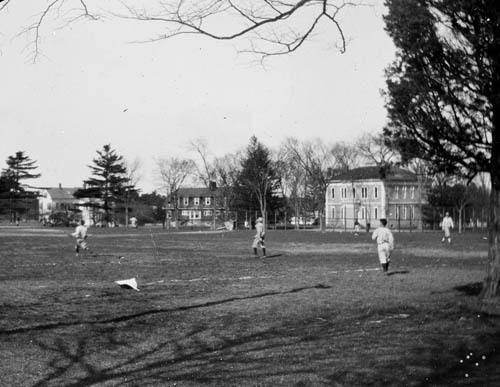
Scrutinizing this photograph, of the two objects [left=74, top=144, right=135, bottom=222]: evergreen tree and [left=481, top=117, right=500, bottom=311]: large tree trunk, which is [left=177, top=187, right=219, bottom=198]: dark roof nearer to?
[left=74, top=144, right=135, bottom=222]: evergreen tree

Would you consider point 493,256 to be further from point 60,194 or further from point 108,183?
point 60,194

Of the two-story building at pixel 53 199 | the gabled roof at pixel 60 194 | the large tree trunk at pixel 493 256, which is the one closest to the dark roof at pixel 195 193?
the two-story building at pixel 53 199

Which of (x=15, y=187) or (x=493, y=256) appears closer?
(x=493, y=256)

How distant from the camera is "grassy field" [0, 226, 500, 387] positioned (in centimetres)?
642

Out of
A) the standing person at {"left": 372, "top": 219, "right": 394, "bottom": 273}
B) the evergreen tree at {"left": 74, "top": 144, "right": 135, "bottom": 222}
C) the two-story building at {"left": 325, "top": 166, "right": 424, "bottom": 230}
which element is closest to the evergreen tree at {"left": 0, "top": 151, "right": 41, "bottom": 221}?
the evergreen tree at {"left": 74, "top": 144, "right": 135, "bottom": 222}

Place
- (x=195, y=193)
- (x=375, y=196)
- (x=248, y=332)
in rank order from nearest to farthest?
(x=248, y=332)
(x=375, y=196)
(x=195, y=193)

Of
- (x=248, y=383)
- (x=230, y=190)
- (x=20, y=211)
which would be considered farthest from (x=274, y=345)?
(x=20, y=211)

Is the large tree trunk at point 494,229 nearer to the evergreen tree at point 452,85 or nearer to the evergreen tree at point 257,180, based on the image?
the evergreen tree at point 452,85

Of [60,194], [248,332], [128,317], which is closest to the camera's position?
[248,332]

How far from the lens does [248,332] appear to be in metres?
8.80

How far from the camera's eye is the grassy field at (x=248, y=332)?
6.42 m

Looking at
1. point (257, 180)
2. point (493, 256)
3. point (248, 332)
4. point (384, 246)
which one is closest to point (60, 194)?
point (257, 180)

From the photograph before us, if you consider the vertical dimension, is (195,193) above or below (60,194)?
below

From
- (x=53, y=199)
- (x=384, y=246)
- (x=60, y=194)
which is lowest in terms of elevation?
(x=384, y=246)
